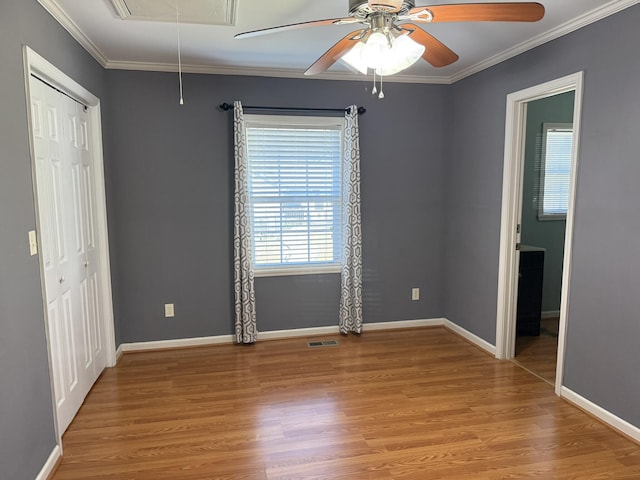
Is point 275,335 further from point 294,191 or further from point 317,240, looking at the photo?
point 294,191

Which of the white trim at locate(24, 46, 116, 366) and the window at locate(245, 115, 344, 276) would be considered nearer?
the white trim at locate(24, 46, 116, 366)

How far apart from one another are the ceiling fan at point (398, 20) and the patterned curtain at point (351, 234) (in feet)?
5.72

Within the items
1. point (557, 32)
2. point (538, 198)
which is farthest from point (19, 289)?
point (538, 198)

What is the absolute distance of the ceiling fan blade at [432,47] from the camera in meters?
1.86

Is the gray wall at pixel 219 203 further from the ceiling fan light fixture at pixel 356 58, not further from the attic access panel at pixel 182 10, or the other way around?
the ceiling fan light fixture at pixel 356 58

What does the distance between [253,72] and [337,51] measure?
179 centimetres

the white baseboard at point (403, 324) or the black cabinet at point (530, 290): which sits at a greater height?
the black cabinet at point (530, 290)

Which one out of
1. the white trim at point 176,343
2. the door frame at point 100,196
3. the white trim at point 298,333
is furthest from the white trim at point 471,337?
the door frame at point 100,196

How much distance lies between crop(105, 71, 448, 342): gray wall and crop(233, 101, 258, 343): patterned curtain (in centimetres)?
13

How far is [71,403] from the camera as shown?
262 centimetres

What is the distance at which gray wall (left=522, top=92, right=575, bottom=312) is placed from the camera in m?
4.36

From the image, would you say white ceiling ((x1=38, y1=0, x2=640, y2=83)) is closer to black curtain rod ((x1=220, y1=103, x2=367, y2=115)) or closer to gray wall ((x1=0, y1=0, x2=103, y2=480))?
black curtain rod ((x1=220, y1=103, x2=367, y2=115))

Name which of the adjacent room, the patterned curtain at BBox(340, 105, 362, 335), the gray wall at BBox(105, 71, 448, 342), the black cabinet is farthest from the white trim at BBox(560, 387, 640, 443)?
the patterned curtain at BBox(340, 105, 362, 335)

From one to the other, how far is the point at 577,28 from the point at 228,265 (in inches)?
125
